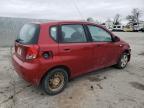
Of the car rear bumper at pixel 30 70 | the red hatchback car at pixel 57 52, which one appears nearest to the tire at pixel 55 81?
the red hatchback car at pixel 57 52

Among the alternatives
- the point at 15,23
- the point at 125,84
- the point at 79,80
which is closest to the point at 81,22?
the point at 79,80

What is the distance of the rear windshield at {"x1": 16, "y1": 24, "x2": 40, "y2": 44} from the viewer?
3898 mm

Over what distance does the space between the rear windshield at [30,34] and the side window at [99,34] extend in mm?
1518

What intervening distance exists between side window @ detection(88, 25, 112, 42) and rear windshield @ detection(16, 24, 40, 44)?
1518 mm

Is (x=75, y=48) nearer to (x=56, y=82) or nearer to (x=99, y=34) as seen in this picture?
(x=56, y=82)

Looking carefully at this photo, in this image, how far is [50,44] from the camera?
3.96m

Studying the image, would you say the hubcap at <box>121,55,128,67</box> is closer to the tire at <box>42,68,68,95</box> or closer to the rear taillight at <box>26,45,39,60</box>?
the tire at <box>42,68,68,95</box>

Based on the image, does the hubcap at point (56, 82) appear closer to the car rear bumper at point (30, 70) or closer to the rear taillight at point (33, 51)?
the car rear bumper at point (30, 70)

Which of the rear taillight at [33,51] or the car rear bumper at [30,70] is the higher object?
the rear taillight at [33,51]

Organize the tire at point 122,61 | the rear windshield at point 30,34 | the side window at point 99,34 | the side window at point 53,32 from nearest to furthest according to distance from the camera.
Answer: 1. the rear windshield at point 30,34
2. the side window at point 53,32
3. the side window at point 99,34
4. the tire at point 122,61

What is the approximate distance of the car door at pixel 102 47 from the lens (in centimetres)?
499

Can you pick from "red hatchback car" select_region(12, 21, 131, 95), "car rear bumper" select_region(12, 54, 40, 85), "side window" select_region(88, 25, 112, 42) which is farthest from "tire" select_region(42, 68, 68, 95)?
"side window" select_region(88, 25, 112, 42)

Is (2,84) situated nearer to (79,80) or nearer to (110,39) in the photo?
(79,80)

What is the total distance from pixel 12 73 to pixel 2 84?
3.05ft
